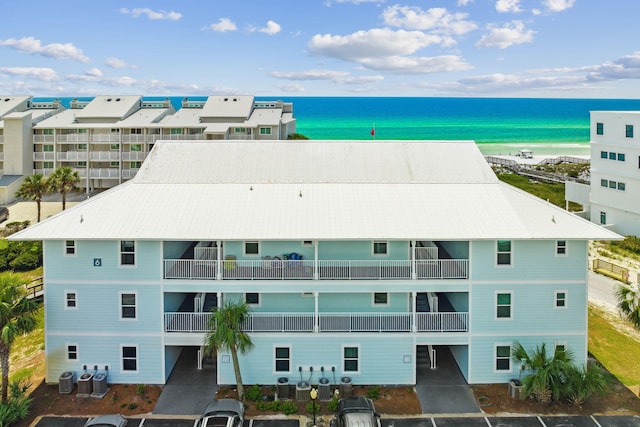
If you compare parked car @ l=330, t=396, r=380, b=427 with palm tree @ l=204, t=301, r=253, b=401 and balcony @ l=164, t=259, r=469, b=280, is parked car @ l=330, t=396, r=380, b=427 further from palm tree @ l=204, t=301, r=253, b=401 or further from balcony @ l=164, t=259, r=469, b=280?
balcony @ l=164, t=259, r=469, b=280

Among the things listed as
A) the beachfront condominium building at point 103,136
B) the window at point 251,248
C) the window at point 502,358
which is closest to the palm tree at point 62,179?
the beachfront condominium building at point 103,136

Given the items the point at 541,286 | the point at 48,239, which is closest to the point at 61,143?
the point at 48,239

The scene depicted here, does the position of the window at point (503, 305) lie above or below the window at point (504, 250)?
below

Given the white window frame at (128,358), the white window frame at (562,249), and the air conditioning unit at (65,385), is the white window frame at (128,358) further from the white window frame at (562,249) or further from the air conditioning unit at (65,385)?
the white window frame at (562,249)

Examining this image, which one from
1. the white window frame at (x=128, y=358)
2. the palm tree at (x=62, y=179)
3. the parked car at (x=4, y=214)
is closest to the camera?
the white window frame at (x=128, y=358)

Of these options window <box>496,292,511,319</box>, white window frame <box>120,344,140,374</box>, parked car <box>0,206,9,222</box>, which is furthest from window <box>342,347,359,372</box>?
parked car <box>0,206,9,222</box>
